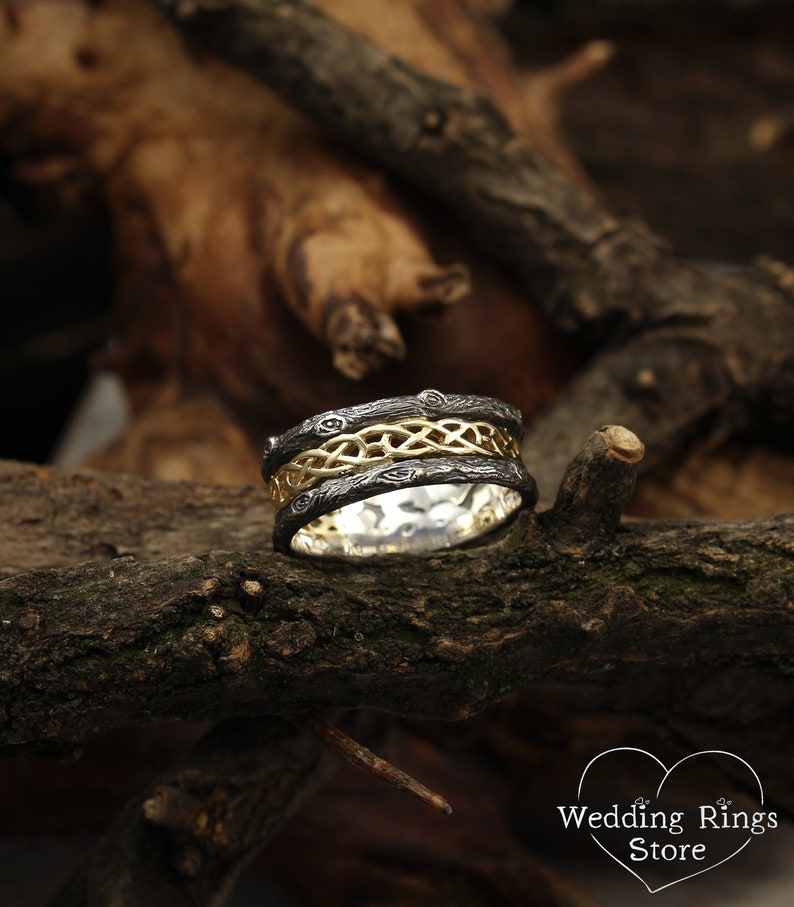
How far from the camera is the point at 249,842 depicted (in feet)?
3.35

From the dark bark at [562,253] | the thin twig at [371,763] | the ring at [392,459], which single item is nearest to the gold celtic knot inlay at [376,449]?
the ring at [392,459]

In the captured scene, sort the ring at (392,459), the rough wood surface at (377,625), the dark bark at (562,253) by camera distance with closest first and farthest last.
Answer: the rough wood surface at (377,625) < the ring at (392,459) < the dark bark at (562,253)

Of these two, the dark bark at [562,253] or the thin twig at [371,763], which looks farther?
the dark bark at [562,253]

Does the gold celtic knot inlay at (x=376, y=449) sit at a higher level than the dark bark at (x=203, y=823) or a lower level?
higher

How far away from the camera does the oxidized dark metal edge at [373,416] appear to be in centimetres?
97

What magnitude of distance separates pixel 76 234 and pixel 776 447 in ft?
5.85

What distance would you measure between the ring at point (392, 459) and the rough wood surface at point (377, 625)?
6 centimetres

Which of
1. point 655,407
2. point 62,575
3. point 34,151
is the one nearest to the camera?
point 62,575

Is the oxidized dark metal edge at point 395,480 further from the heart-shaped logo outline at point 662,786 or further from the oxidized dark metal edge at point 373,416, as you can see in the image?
the heart-shaped logo outline at point 662,786

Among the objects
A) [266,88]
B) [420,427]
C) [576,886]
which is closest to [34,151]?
[266,88]

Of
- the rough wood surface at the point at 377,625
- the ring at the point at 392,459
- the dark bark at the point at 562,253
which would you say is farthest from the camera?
the dark bark at the point at 562,253

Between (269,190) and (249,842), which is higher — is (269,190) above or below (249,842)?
above

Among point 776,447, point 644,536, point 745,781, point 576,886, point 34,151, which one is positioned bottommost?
point 576,886

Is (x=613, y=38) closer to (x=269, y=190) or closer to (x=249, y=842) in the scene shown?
(x=269, y=190)
